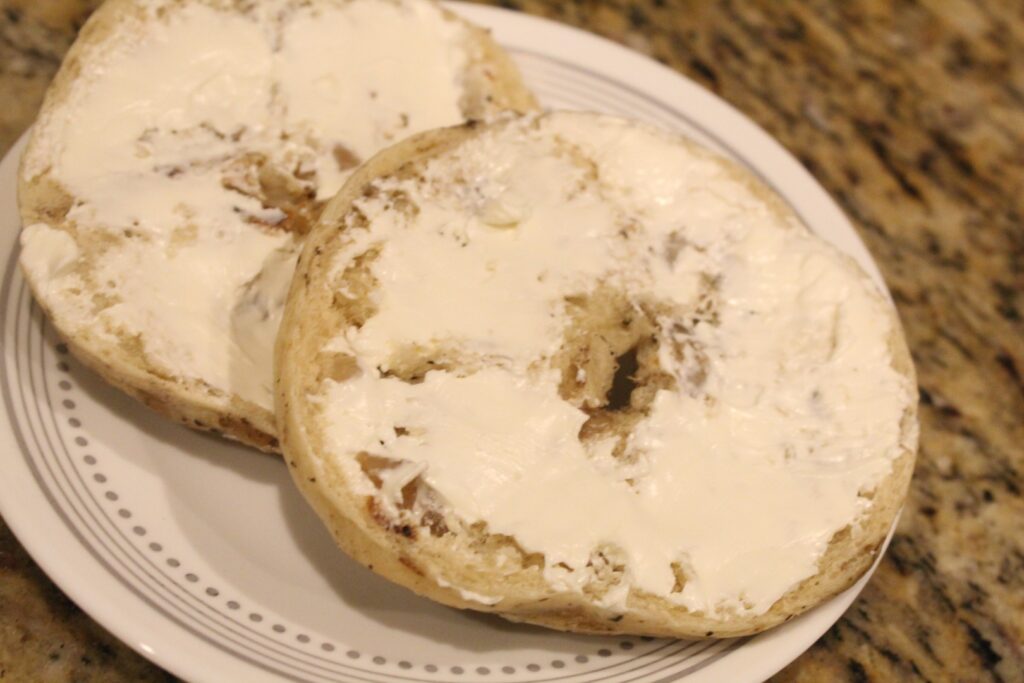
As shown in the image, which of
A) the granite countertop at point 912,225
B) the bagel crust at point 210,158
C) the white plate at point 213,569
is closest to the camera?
the white plate at point 213,569

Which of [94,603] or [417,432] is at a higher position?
[417,432]

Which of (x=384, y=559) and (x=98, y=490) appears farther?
(x=98, y=490)

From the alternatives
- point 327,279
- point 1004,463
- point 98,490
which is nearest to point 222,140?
point 327,279

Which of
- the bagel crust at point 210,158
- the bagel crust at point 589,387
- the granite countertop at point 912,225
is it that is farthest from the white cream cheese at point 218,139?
the granite countertop at point 912,225

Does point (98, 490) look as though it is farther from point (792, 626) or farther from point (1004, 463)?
point (1004, 463)

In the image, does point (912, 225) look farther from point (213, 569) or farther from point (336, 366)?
point (213, 569)

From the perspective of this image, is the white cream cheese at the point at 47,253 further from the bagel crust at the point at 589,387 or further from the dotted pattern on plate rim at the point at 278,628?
the bagel crust at the point at 589,387
